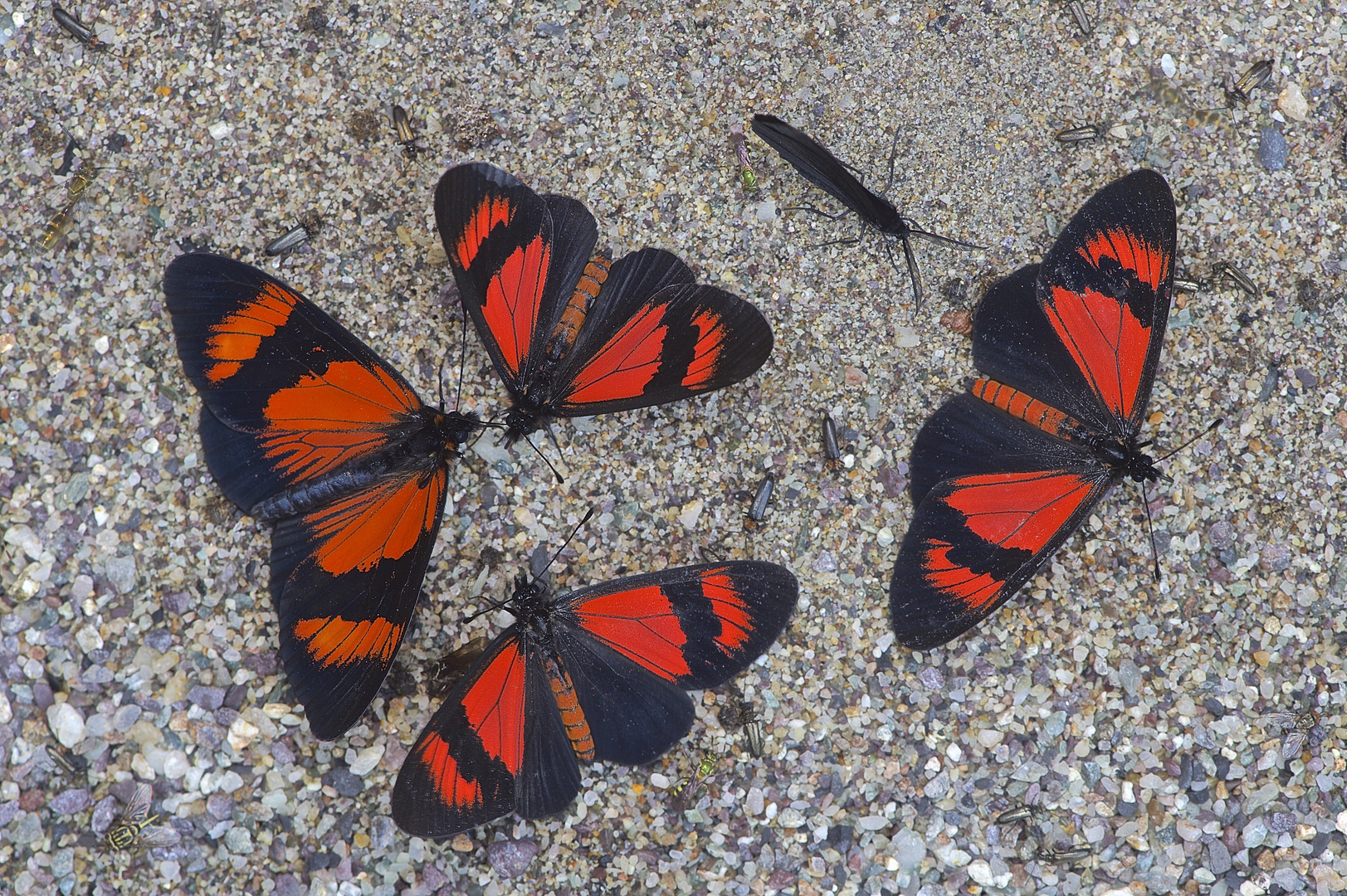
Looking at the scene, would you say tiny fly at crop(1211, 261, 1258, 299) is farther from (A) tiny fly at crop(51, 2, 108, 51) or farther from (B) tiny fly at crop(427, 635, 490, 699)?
(A) tiny fly at crop(51, 2, 108, 51)

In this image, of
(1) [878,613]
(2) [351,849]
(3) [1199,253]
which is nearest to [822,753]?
(1) [878,613]

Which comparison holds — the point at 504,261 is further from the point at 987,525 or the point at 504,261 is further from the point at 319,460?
the point at 987,525

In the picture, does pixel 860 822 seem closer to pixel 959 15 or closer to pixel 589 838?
pixel 589 838

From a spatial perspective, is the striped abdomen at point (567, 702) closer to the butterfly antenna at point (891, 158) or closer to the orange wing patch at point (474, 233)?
the orange wing patch at point (474, 233)

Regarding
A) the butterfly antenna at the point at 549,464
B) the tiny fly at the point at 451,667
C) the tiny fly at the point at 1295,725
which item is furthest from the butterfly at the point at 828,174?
the tiny fly at the point at 1295,725

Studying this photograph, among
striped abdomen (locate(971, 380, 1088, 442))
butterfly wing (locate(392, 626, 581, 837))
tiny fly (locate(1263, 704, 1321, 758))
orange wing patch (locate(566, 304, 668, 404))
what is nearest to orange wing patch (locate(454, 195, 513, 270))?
orange wing patch (locate(566, 304, 668, 404))

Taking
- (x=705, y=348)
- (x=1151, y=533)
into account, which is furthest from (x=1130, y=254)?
(x=705, y=348)
